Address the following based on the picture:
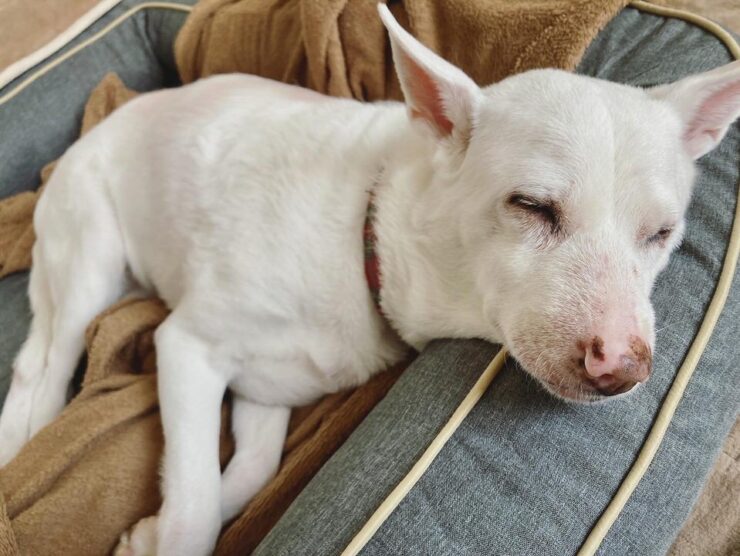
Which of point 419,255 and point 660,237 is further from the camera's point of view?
point 419,255

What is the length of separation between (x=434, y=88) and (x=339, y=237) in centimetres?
39

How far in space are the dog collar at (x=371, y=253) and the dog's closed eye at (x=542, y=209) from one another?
35cm

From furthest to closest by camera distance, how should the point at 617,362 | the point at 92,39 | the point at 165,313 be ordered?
the point at 92,39 → the point at 165,313 → the point at 617,362

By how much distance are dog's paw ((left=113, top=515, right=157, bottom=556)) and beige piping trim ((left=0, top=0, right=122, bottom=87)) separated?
5.49 feet

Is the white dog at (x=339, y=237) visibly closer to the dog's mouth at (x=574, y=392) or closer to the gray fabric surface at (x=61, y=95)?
the dog's mouth at (x=574, y=392)

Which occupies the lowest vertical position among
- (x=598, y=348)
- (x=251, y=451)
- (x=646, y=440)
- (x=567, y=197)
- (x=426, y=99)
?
(x=251, y=451)

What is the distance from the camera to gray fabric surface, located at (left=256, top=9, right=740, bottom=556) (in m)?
1.04

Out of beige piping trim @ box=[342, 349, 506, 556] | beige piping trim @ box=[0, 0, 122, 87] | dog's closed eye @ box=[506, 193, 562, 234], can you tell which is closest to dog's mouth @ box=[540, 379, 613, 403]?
beige piping trim @ box=[342, 349, 506, 556]

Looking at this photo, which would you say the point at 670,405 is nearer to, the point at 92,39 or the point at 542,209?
the point at 542,209

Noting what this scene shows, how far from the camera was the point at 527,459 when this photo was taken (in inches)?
43.7

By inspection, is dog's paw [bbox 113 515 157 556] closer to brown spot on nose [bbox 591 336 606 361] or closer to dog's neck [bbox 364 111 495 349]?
dog's neck [bbox 364 111 495 349]

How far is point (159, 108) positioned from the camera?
191cm

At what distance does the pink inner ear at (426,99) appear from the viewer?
1.22 metres

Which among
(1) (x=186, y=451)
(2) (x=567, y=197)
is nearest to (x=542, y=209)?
(2) (x=567, y=197)
